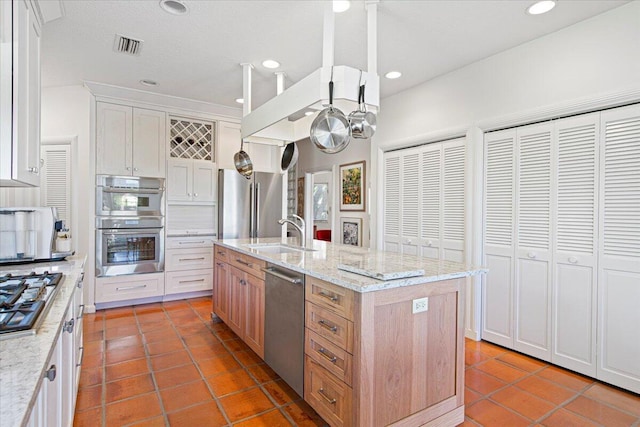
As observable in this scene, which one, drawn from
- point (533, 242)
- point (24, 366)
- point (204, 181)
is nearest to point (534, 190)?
point (533, 242)

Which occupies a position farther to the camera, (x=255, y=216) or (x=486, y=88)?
(x=255, y=216)

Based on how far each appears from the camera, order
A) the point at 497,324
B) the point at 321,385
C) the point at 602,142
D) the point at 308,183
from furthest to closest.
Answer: the point at 308,183 < the point at 497,324 < the point at 602,142 < the point at 321,385

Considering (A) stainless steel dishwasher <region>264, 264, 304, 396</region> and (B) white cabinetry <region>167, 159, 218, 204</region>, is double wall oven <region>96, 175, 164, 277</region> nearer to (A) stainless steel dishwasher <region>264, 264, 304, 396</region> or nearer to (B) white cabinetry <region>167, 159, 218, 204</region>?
(B) white cabinetry <region>167, 159, 218, 204</region>

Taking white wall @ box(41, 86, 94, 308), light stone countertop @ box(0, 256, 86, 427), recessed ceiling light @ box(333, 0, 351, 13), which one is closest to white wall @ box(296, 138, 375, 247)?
recessed ceiling light @ box(333, 0, 351, 13)

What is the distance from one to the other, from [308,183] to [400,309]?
512 cm

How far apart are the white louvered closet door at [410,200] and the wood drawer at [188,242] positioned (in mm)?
2440

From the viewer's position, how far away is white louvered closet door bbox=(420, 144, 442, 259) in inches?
144

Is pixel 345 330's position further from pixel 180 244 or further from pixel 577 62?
pixel 180 244

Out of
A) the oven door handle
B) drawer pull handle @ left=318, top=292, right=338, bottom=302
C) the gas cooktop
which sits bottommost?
drawer pull handle @ left=318, top=292, right=338, bottom=302

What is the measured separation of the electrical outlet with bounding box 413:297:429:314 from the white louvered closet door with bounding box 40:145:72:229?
4.00m

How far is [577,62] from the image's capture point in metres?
2.59

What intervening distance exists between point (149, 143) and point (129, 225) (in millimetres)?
1058

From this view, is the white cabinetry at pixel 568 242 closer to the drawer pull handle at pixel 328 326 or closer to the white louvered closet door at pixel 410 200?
the white louvered closet door at pixel 410 200

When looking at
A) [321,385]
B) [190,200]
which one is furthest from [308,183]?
[321,385]
